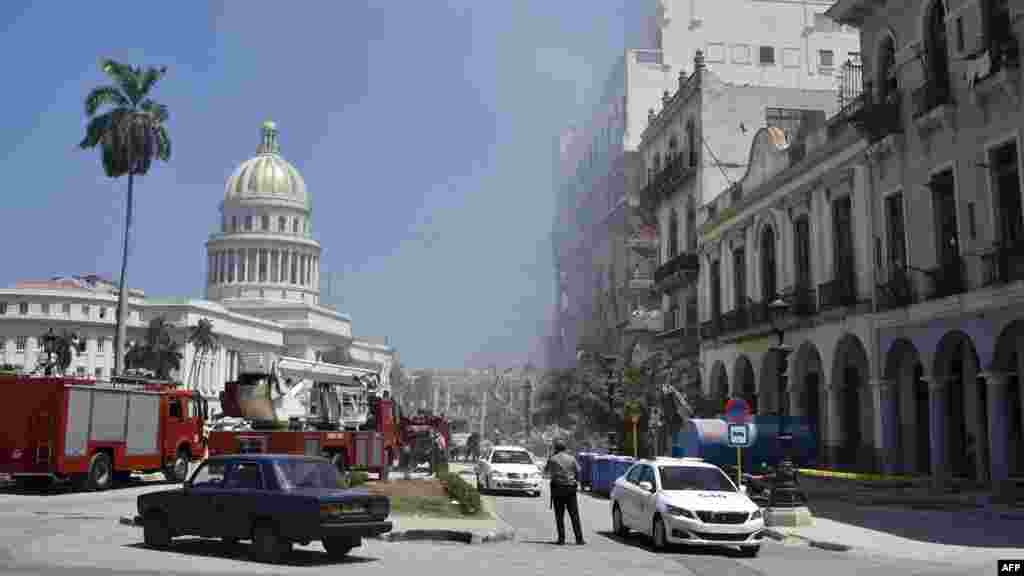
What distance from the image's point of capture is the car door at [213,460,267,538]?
14.1m

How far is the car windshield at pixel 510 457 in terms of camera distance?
31281 millimetres

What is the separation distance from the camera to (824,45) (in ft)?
224

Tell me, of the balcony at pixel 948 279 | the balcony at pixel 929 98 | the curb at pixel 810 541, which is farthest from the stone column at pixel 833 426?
the curb at pixel 810 541

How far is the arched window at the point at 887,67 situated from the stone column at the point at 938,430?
28.4 feet

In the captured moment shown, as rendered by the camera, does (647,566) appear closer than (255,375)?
Yes

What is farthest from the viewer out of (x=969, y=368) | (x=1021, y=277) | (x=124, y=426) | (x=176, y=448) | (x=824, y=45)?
(x=824, y=45)

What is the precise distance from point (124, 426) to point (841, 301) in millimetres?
21968

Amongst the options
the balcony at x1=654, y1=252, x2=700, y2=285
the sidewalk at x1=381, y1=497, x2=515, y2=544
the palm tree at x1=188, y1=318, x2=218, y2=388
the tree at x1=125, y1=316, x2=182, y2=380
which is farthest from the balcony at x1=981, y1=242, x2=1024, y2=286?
the palm tree at x1=188, y1=318, x2=218, y2=388

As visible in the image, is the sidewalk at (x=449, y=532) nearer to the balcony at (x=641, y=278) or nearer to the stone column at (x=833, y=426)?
the stone column at (x=833, y=426)

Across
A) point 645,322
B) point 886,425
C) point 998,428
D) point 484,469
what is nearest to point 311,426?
point 484,469

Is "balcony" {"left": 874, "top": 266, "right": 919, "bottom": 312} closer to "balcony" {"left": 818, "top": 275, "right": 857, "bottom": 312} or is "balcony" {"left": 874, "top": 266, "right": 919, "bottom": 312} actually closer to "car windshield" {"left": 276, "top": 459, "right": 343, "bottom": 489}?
"balcony" {"left": 818, "top": 275, "right": 857, "bottom": 312}

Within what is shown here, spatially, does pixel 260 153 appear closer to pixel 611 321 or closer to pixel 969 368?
pixel 611 321

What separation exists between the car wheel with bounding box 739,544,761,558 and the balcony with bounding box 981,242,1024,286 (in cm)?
1119

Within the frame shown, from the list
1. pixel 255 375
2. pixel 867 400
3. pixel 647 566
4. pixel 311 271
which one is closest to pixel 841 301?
pixel 867 400
